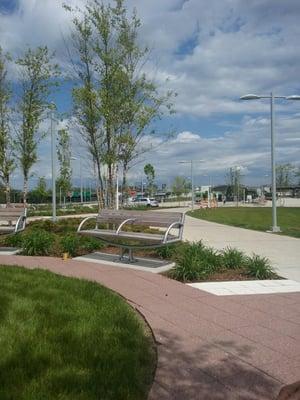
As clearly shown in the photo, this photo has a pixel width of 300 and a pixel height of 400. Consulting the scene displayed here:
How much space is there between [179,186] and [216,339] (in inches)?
3434

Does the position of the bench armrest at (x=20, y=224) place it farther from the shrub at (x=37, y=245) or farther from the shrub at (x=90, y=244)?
the shrub at (x=90, y=244)

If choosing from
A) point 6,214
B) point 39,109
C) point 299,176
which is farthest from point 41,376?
point 299,176

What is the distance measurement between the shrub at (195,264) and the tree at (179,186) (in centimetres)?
8223

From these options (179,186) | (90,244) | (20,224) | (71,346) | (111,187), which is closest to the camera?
(71,346)

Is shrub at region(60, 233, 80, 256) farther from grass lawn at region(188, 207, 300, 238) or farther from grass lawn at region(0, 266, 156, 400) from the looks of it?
grass lawn at region(188, 207, 300, 238)

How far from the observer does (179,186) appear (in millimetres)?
92375

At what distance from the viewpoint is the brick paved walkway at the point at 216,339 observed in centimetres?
415

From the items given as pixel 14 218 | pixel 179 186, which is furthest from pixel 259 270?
pixel 179 186

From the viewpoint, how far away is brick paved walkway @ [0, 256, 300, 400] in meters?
4.15

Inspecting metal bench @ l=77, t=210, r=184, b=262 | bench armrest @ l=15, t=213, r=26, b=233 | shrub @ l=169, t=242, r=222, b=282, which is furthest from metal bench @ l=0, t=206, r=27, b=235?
shrub @ l=169, t=242, r=222, b=282

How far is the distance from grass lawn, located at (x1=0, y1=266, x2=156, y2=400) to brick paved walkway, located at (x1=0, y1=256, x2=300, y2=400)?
0.70ft

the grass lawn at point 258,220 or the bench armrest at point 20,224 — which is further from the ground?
the bench armrest at point 20,224

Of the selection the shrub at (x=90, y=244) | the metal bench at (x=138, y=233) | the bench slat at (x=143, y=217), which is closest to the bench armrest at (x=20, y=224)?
the shrub at (x=90, y=244)

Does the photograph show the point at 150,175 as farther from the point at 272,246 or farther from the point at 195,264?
the point at 195,264
